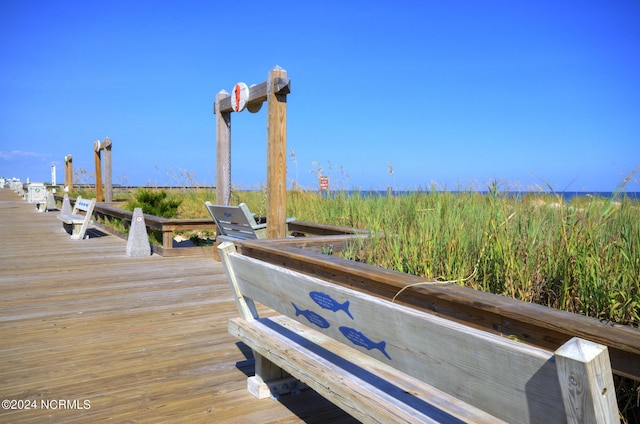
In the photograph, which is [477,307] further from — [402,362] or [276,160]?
[276,160]

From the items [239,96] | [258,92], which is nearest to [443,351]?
[258,92]

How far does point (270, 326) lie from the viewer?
300 cm

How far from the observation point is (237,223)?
622cm

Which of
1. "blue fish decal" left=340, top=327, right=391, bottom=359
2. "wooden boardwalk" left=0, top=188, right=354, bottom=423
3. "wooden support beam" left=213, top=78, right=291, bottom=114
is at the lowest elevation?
"wooden boardwalk" left=0, top=188, right=354, bottom=423

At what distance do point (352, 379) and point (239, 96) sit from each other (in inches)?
210

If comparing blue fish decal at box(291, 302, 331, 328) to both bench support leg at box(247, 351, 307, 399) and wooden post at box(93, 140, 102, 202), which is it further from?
wooden post at box(93, 140, 102, 202)

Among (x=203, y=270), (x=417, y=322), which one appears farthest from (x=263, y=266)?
(x=203, y=270)

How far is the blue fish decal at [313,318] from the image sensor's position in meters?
2.14

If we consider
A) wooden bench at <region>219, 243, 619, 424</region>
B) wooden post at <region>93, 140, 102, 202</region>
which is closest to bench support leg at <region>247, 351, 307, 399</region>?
wooden bench at <region>219, 243, 619, 424</region>

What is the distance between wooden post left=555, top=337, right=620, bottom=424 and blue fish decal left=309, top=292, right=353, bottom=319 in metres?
0.87

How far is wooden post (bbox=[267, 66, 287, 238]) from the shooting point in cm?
586

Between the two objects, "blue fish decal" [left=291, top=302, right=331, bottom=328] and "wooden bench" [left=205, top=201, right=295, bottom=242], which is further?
"wooden bench" [left=205, top=201, right=295, bottom=242]

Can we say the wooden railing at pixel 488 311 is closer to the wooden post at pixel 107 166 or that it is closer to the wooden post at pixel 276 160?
the wooden post at pixel 276 160

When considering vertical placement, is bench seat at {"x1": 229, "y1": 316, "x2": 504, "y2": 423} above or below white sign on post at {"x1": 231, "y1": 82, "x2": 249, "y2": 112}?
below
